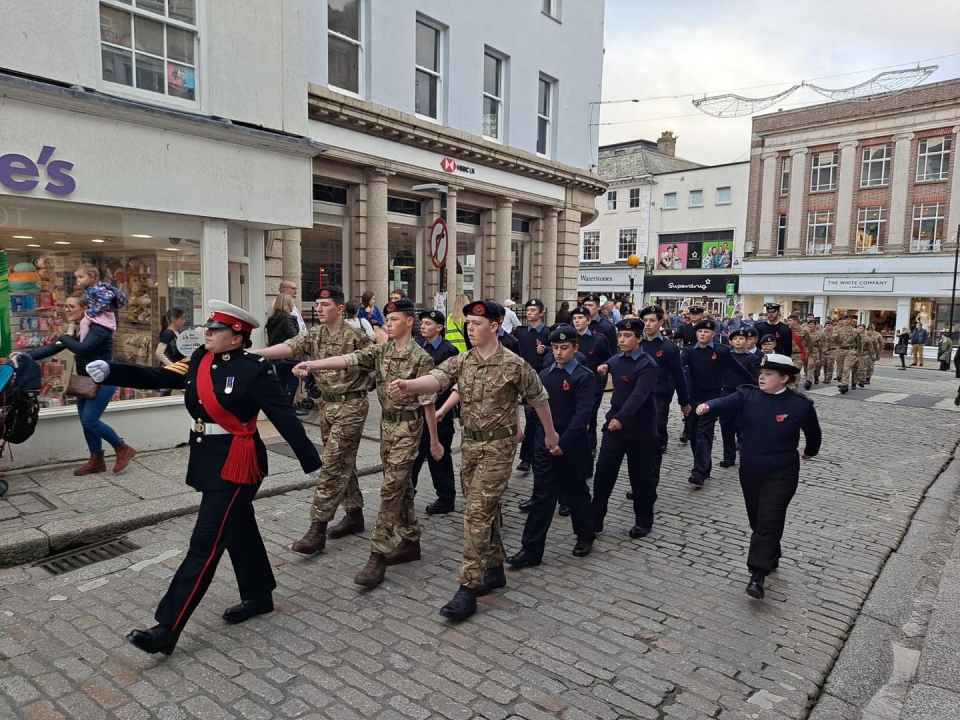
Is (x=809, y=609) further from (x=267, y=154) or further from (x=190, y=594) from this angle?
(x=267, y=154)

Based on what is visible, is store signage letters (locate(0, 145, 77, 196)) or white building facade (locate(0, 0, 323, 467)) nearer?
store signage letters (locate(0, 145, 77, 196))

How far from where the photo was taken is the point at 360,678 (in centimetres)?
365

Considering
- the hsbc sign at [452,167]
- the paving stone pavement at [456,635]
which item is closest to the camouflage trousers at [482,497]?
the paving stone pavement at [456,635]

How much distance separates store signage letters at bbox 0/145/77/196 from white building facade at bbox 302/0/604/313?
16.6 feet

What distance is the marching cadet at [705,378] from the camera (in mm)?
8078

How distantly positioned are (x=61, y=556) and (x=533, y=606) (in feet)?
12.4

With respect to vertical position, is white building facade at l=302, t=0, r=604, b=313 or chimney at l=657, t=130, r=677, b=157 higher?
chimney at l=657, t=130, r=677, b=157

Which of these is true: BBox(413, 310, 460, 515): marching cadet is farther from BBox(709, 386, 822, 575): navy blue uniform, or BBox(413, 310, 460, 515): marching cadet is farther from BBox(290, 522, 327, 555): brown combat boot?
BBox(709, 386, 822, 575): navy blue uniform

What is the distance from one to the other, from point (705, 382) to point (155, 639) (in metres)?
6.84

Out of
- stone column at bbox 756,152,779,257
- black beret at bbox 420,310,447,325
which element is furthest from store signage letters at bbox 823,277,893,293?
black beret at bbox 420,310,447,325

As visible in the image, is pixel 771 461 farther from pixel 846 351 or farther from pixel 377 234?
pixel 846 351

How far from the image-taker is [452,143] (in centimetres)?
1494

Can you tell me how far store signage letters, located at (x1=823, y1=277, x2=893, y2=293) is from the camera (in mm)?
36156

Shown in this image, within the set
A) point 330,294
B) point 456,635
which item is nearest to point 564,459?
point 456,635
